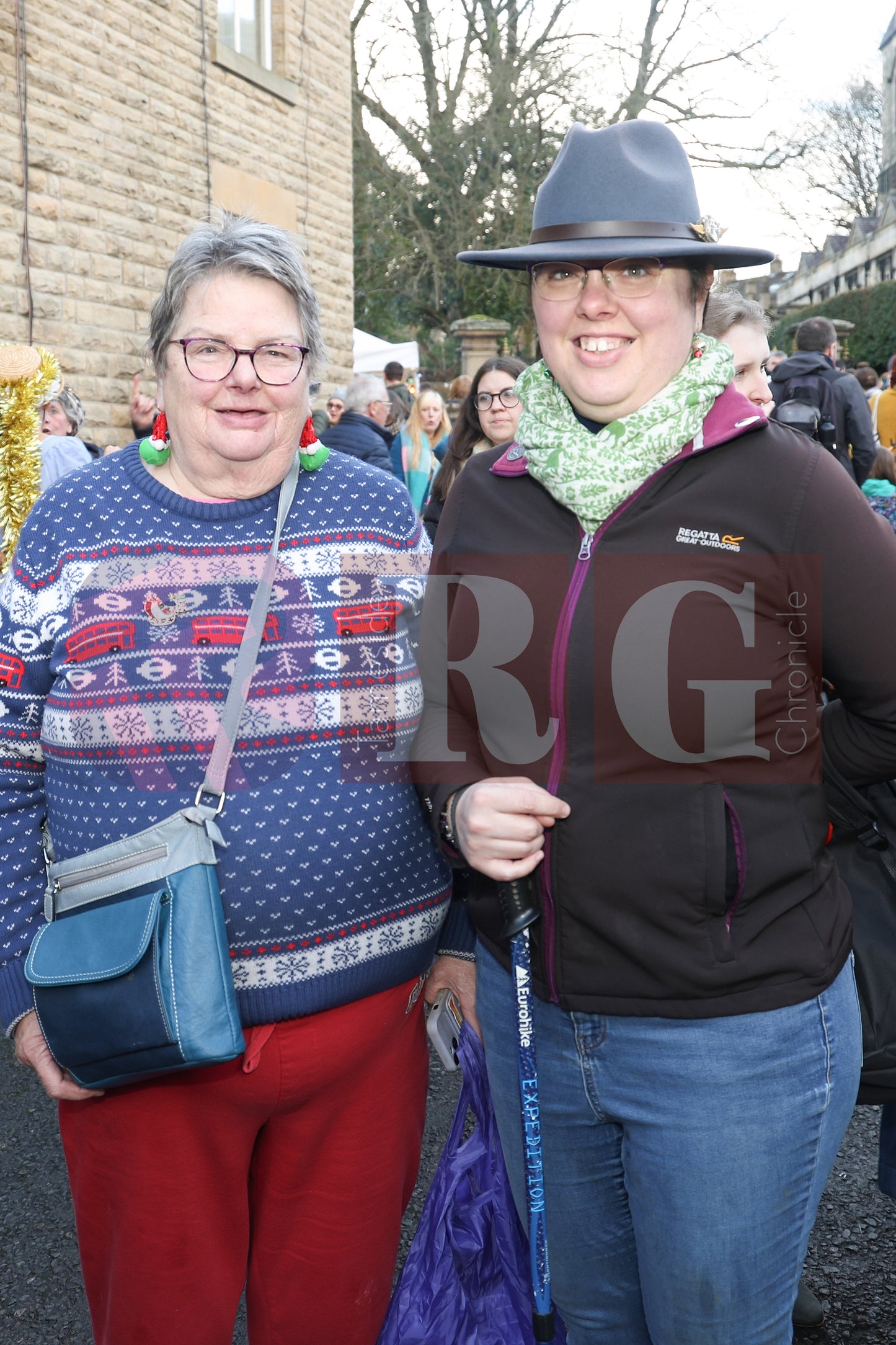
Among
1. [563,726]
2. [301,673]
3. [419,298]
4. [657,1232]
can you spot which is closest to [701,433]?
[563,726]

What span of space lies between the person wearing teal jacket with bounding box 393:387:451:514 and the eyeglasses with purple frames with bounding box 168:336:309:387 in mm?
6842

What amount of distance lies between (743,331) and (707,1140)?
7.66 ft

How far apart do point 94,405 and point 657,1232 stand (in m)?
8.21

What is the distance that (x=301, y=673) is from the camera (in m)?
1.93

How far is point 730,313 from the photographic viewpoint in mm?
3145

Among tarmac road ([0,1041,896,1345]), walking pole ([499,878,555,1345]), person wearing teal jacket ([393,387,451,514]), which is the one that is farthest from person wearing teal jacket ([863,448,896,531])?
walking pole ([499,878,555,1345])

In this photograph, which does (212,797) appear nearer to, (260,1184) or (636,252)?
(260,1184)

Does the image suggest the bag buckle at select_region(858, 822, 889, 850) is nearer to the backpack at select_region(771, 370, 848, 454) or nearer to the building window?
the backpack at select_region(771, 370, 848, 454)

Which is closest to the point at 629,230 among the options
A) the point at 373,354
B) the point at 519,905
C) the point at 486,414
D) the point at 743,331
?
the point at 519,905

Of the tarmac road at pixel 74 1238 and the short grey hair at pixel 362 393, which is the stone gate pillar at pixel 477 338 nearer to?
the short grey hair at pixel 362 393

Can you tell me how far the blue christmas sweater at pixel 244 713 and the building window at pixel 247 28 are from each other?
32.9ft

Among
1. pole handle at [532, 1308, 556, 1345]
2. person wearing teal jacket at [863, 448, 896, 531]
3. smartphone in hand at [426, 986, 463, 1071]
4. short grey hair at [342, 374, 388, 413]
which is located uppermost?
short grey hair at [342, 374, 388, 413]

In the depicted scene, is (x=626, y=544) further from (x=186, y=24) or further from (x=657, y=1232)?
(x=186, y=24)

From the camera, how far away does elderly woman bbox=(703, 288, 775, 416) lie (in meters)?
3.12
